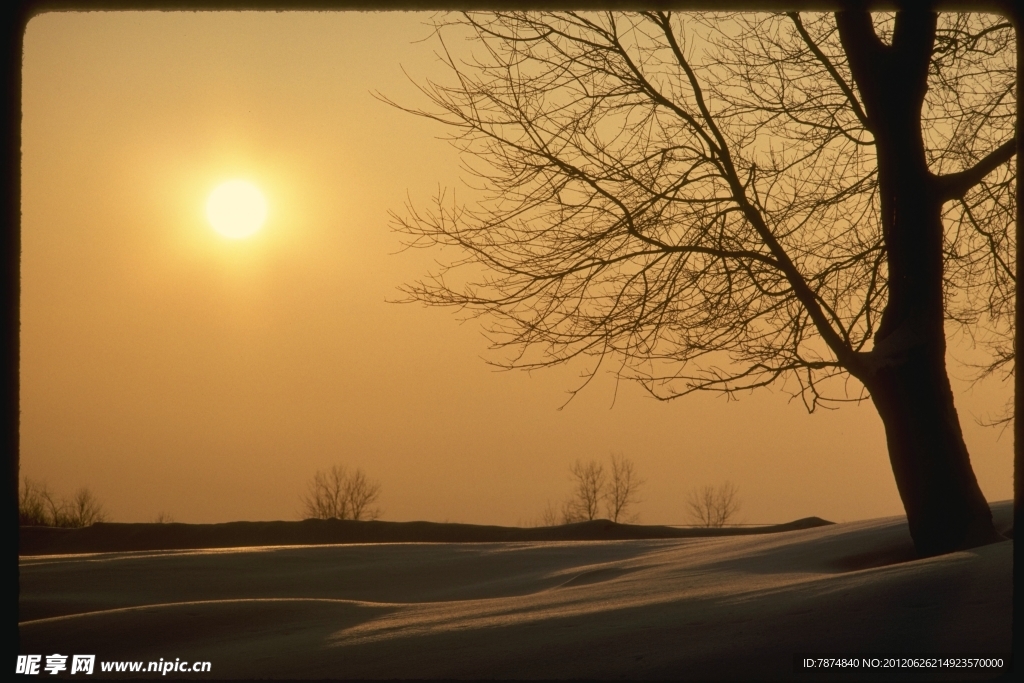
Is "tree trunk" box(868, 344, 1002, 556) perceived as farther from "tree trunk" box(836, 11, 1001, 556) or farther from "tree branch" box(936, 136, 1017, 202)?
"tree branch" box(936, 136, 1017, 202)

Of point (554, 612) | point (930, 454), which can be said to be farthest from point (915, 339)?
point (554, 612)

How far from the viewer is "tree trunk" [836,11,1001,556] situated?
5.97 meters

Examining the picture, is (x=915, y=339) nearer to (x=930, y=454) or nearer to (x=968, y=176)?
(x=930, y=454)

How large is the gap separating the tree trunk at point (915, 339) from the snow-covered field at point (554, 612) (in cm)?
69

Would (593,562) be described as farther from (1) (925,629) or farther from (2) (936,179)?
(1) (925,629)

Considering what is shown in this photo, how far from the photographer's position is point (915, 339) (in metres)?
6.07

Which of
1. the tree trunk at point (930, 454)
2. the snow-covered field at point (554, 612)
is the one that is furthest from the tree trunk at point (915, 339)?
the snow-covered field at point (554, 612)

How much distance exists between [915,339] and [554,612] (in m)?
3.13

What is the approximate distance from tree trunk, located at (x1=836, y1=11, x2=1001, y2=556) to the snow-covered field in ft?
2.27

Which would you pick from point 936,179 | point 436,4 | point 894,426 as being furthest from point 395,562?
point 436,4

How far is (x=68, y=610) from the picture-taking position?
20.4 feet

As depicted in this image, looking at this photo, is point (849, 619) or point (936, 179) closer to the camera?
point (849, 619)

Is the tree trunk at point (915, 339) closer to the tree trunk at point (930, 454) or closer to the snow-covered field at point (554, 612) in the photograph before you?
the tree trunk at point (930, 454)

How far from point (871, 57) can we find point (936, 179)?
3.31ft
